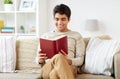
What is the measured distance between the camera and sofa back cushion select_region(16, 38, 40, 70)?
111 inches

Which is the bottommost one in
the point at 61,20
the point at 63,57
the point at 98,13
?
the point at 63,57

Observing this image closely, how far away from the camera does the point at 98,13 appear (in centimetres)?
446

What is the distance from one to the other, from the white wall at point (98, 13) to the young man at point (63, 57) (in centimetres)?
195

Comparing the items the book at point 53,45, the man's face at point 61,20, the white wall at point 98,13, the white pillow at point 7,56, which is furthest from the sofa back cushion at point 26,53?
the white wall at point 98,13

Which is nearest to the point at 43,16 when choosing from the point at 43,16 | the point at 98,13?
the point at 43,16

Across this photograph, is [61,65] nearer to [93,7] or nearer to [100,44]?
[100,44]

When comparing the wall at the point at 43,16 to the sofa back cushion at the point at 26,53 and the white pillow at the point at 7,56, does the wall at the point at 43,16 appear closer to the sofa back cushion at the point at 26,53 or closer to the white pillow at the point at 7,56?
the sofa back cushion at the point at 26,53

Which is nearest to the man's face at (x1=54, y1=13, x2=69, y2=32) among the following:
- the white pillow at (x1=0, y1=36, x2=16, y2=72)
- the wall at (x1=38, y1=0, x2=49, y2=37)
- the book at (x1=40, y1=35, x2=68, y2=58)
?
the book at (x1=40, y1=35, x2=68, y2=58)

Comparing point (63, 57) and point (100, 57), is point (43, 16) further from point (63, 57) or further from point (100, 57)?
point (63, 57)

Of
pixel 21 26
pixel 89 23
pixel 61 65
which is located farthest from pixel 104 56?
pixel 21 26

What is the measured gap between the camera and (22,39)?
9.54 feet

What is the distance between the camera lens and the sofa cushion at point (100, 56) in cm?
245

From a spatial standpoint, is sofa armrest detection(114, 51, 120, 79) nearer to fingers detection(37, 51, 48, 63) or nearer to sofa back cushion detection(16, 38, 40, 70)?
fingers detection(37, 51, 48, 63)

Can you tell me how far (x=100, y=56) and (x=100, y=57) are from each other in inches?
0.4
